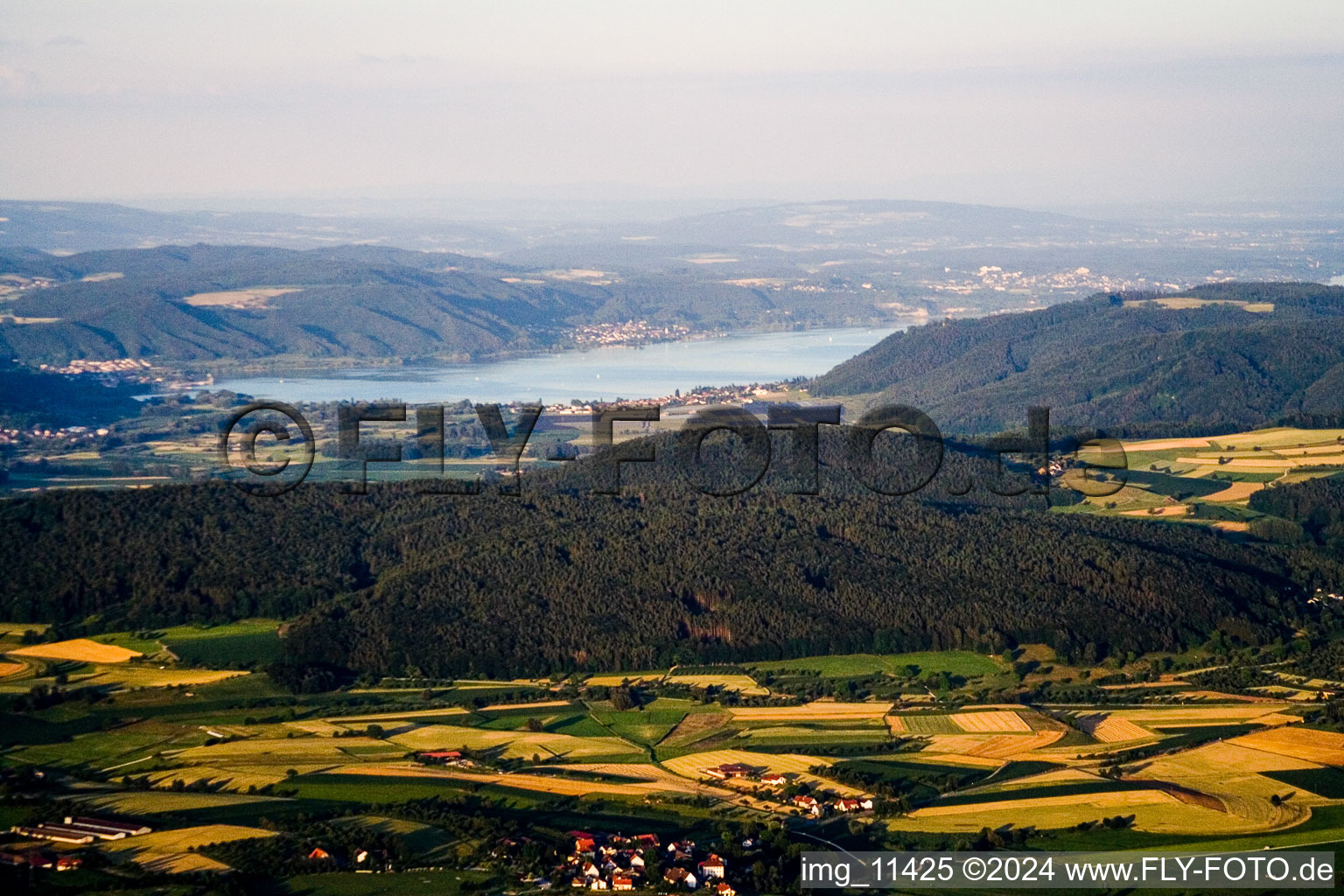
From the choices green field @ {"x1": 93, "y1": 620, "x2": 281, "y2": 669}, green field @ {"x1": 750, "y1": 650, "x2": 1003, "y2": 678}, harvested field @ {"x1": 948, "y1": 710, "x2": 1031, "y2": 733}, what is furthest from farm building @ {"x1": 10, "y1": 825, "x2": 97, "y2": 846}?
green field @ {"x1": 750, "y1": 650, "x2": 1003, "y2": 678}

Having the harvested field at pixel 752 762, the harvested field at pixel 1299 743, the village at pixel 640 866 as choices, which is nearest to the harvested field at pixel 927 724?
the harvested field at pixel 752 762

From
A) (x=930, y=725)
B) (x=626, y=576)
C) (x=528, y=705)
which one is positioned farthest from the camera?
(x=626, y=576)

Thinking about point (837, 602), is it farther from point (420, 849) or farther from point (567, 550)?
point (420, 849)

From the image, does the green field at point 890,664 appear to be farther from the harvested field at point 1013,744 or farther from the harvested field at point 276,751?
the harvested field at point 276,751

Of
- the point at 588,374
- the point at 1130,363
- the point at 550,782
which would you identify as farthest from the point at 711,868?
the point at 588,374

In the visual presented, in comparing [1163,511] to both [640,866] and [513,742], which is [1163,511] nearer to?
[513,742]

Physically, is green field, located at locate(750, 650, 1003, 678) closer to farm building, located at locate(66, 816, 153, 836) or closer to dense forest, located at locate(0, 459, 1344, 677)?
dense forest, located at locate(0, 459, 1344, 677)
